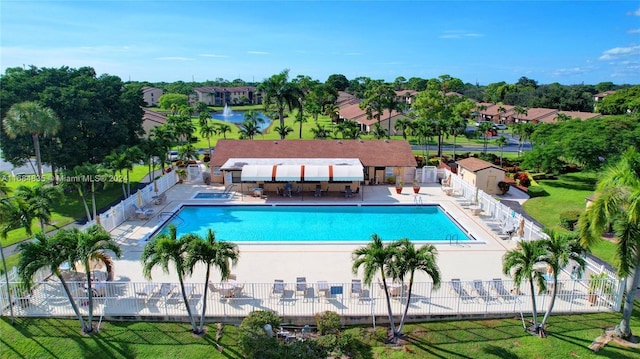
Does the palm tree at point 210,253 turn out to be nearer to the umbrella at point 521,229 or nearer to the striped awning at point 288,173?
the umbrella at point 521,229

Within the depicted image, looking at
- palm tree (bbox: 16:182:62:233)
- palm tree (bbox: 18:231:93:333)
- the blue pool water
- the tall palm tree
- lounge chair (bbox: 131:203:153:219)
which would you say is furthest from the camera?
lounge chair (bbox: 131:203:153:219)

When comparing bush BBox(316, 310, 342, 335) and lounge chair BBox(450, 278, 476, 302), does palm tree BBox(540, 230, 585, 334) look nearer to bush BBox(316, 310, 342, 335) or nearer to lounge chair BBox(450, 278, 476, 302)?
lounge chair BBox(450, 278, 476, 302)

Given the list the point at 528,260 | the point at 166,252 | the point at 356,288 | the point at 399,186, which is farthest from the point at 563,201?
the point at 166,252

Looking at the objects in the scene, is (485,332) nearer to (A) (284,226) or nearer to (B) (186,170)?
(A) (284,226)

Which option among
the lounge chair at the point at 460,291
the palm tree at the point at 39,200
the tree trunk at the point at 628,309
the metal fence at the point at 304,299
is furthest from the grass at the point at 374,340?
the palm tree at the point at 39,200

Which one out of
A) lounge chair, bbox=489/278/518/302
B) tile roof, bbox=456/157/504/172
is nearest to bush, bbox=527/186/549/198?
tile roof, bbox=456/157/504/172

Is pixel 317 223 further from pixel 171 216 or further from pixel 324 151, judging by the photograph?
pixel 324 151
